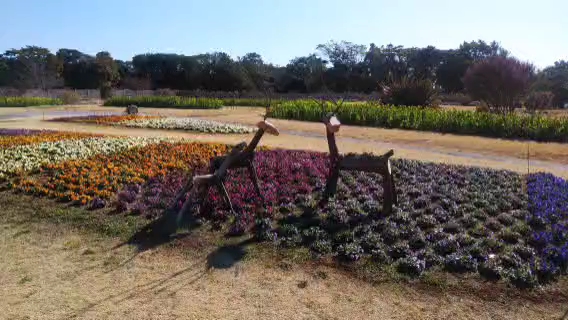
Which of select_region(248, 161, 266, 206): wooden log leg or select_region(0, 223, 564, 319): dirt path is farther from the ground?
select_region(248, 161, 266, 206): wooden log leg

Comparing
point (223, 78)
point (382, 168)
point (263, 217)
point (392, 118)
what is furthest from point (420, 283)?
point (223, 78)

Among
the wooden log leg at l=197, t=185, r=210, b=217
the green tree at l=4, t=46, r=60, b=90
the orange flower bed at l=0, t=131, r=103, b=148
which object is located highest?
the green tree at l=4, t=46, r=60, b=90

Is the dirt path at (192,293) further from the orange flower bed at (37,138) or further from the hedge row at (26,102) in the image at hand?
the hedge row at (26,102)

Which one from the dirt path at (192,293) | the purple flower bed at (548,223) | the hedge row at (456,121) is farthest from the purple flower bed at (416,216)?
the hedge row at (456,121)

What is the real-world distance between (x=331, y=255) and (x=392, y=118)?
13428 millimetres

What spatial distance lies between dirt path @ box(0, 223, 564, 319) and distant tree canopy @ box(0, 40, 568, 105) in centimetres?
3889

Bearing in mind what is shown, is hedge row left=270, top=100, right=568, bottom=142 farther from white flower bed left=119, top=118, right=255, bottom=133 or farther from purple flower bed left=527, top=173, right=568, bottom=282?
purple flower bed left=527, top=173, right=568, bottom=282

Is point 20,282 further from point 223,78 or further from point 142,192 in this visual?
point 223,78

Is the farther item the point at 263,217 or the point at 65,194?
the point at 65,194

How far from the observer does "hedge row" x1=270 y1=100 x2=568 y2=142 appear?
15196 mm

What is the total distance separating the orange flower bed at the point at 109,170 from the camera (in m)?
8.60

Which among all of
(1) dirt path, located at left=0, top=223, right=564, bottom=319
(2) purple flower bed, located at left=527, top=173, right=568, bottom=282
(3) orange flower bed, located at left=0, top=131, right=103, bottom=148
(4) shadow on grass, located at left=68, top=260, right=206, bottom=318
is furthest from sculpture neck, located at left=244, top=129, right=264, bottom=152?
(3) orange flower bed, located at left=0, top=131, right=103, bottom=148

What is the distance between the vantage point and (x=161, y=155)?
11109 mm

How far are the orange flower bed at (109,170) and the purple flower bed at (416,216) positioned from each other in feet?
1.74
